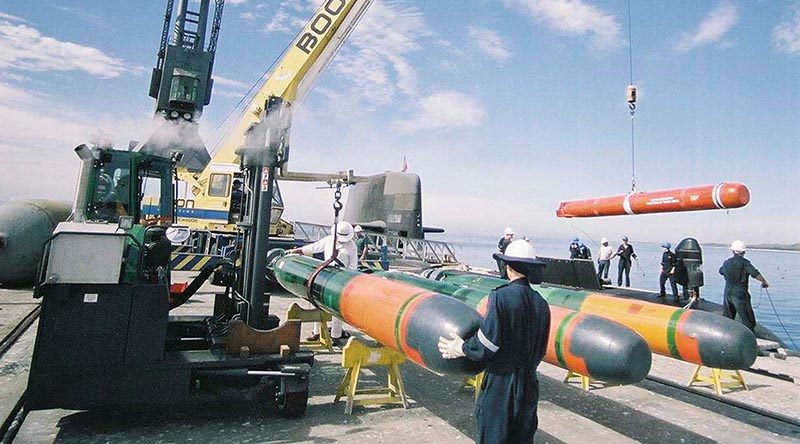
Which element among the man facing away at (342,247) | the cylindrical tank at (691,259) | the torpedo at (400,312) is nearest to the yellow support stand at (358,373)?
the torpedo at (400,312)

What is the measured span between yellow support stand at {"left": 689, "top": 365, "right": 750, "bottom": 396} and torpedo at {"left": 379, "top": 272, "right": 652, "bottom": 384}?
10.2 ft

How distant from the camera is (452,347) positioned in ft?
11.1

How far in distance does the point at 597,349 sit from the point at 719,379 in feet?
11.6

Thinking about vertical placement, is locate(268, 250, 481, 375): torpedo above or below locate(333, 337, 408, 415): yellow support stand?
above

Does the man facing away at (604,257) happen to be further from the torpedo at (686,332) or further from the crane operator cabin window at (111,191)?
the crane operator cabin window at (111,191)

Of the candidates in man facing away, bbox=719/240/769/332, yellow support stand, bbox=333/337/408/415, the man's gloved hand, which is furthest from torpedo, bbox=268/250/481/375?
man facing away, bbox=719/240/769/332

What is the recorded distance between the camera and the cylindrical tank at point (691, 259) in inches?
440

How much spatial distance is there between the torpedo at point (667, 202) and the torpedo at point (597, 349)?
8299 millimetres

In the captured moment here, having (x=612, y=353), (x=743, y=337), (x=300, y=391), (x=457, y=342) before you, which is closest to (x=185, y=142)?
(x=300, y=391)

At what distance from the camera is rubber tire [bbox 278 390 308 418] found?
4.82 meters

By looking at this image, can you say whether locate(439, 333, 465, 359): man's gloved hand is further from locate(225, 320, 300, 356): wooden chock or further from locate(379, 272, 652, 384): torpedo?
locate(225, 320, 300, 356): wooden chock

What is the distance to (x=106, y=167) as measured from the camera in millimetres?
5746

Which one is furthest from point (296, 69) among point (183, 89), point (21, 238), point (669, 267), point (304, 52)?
point (669, 267)

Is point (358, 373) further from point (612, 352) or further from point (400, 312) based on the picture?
point (612, 352)
